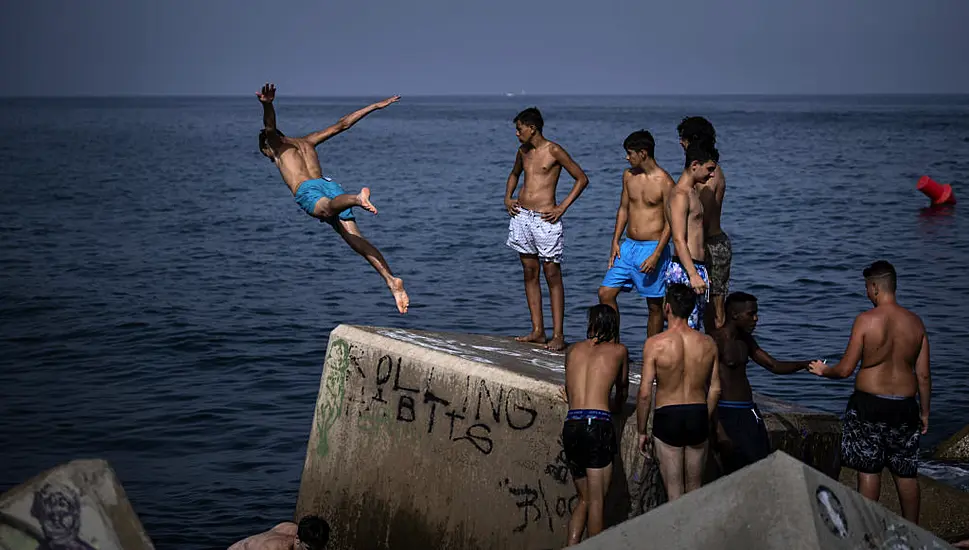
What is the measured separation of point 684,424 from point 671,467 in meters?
0.30

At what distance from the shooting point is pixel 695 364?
7.85 m

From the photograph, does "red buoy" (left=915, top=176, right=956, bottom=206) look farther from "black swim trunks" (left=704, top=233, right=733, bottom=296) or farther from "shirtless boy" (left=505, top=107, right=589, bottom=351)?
"black swim trunks" (left=704, top=233, right=733, bottom=296)

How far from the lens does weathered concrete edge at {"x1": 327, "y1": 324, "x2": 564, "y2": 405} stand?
8562 millimetres

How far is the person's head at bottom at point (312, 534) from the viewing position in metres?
8.59

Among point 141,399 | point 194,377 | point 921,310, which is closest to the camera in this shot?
point 141,399

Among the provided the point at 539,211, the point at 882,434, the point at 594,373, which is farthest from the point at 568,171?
the point at 882,434

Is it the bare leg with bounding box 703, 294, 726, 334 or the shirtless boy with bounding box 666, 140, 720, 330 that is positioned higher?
the shirtless boy with bounding box 666, 140, 720, 330

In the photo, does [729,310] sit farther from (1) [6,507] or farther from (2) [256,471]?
(2) [256,471]

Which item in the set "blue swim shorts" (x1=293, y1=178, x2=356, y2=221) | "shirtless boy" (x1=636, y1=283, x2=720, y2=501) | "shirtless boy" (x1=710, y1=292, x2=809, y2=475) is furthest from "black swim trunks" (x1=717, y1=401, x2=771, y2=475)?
"blue swim shorts" (x1=293, y1=178, x2=356, y2=221)

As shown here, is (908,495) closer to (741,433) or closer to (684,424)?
(741,433)

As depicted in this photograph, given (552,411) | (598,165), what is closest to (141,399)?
(552,411)

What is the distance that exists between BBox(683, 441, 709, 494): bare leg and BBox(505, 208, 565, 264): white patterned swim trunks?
2.95 m

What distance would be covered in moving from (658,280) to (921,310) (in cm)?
1368

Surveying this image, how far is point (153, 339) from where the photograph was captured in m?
20.4
